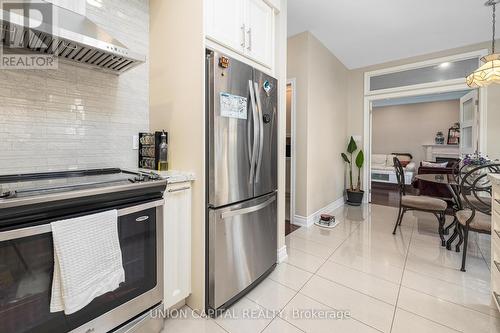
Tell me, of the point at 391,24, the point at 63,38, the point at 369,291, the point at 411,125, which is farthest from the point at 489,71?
the point at 411,125

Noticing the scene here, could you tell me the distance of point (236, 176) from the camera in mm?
1637

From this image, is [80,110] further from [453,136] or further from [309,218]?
[453,136]

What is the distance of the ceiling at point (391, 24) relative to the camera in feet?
9.21

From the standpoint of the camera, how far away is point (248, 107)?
5.58 feet

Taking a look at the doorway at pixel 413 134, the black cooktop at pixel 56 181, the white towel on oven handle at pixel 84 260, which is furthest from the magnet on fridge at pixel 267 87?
the doorway at pixel 413 134

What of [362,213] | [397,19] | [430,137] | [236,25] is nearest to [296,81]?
[397,19]

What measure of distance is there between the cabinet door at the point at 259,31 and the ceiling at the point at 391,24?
982mm

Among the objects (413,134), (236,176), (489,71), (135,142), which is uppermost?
(489,71)

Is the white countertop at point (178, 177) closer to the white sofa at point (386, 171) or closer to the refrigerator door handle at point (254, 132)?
the refrigerator door handle at point (254, 132)

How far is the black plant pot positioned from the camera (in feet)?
15.0

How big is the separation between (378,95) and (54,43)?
198 inches

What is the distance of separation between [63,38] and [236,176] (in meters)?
1.20

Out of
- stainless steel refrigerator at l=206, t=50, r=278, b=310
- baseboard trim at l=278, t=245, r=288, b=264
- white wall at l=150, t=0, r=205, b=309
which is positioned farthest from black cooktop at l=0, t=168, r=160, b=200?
baseboard trim at l=278, t=245, r=288, b=264

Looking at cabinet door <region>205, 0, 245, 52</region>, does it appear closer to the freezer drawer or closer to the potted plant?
the freezer drawer
